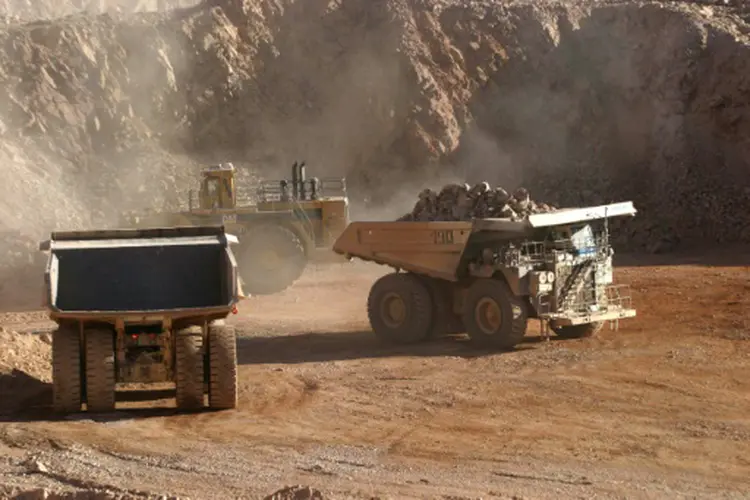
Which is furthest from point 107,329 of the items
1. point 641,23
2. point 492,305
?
point 641,23

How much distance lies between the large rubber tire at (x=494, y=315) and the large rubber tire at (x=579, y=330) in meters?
1.35

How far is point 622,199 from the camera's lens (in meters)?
35.3

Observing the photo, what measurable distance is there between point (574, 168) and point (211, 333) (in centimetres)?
2447

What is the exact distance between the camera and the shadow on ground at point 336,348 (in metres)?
18.9

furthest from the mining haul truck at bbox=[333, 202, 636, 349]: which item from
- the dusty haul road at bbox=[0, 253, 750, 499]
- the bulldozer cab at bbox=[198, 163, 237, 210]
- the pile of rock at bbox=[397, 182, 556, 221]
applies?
the bulldozer cab at bbox=[198, 163, 237, 210]

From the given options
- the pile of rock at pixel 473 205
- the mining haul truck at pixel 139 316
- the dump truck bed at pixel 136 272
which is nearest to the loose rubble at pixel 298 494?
the mining haul truck at pixel 139 316

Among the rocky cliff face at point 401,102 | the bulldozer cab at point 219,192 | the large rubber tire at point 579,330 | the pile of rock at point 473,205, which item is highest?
the rocky cliff face at point 401,102

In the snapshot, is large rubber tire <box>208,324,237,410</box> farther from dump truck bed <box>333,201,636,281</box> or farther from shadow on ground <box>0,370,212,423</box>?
dump truck bed <box>333,201,636,281</box>

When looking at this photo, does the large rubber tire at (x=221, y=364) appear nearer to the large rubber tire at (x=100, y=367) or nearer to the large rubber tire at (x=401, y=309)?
the large rubber tire at (x=100, y=367)

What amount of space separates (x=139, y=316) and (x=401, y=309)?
6.95 meters

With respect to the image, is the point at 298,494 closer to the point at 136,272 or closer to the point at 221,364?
the point at 221,364

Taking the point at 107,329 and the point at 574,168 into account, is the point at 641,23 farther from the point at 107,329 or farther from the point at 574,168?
the point at 107,329

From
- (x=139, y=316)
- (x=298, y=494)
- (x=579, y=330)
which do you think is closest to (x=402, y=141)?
(x=579, y=330)

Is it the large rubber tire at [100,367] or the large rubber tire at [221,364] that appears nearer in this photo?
the large rubber tire at [100,367]
